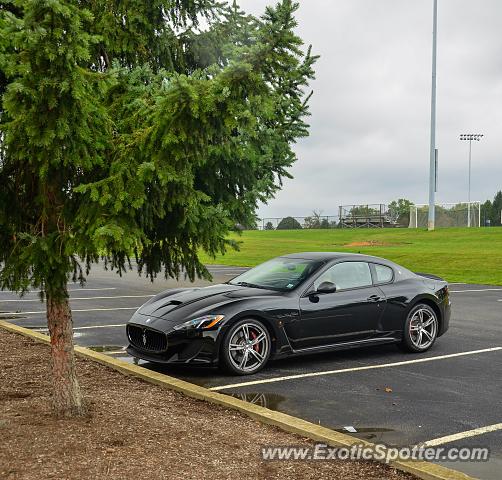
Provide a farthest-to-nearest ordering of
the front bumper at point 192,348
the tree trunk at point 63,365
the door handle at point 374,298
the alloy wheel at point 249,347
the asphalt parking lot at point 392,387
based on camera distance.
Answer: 1. the door handle at point 374,298
2. the alloy wheel at point 249,347
3. the front bumper at point 192,348
4. the asphalt parking lot at point 392,387
5. the tree trunk at point 63,365

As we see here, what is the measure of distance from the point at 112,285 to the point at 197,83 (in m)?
15.8

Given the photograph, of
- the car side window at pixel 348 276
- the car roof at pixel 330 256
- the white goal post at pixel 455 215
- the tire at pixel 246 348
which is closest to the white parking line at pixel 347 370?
the tire at pixel 246 348

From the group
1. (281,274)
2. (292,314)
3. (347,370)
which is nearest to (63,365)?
(292,314)

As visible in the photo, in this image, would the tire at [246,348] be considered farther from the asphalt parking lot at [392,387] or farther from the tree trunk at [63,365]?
the tree trunk at [63,365]

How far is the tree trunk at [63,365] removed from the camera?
16.6 feet

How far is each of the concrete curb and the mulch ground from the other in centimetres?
7

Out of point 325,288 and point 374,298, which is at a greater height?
point 325,288

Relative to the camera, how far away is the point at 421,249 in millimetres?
36031

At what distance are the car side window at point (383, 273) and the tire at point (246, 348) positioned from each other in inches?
79.1

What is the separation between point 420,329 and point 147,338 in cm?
370

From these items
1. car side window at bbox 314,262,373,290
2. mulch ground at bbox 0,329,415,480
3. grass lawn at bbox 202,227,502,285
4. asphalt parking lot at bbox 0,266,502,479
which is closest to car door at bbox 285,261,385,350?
car side window at bbox 314,262,373,290

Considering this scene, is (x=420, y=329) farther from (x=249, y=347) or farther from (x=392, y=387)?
(x=249, y=347)

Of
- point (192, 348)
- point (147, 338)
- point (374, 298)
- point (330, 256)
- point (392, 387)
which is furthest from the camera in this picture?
point (330, 256)

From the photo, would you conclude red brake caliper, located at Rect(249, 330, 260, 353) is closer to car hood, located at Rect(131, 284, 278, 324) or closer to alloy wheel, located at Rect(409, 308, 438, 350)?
car hood, located at Rect(131, 284, 278, 324)
